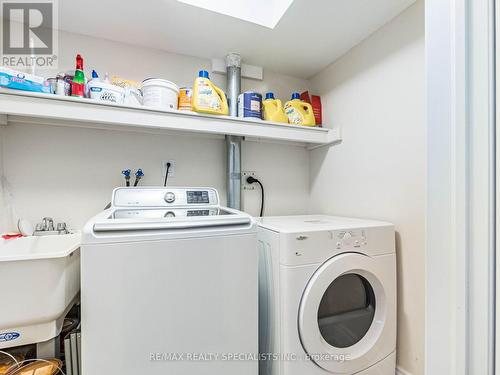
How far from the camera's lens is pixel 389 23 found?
61.5 inches

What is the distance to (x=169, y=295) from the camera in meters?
0.99

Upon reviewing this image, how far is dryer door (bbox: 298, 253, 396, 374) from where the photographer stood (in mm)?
1214

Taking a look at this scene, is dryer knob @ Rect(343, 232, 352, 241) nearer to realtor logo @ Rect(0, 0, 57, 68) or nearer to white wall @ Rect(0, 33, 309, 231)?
white wall @ Rect(0, 33, 309, 231)

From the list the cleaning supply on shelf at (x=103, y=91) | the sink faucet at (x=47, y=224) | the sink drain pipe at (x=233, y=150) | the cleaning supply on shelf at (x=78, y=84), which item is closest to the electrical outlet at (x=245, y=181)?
the sink drain pipe at (x=233, y=150)

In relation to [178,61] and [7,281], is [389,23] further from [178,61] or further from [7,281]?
[7,281]

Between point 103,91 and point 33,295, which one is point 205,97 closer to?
point 103,91

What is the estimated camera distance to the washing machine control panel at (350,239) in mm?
1276

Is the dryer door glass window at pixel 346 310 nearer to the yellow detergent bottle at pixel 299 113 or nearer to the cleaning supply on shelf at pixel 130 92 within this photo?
the yellow detergent bottle at pixel 299 113

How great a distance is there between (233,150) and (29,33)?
58.1 inches

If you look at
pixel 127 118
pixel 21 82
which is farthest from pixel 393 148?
pixel 21 82

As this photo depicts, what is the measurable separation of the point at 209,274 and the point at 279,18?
1542 millimetres

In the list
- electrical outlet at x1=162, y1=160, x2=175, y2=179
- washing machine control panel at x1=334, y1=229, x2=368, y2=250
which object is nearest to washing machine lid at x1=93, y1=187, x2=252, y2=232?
electrical outlet at x1=162, y1=160, x2=175, y2=179

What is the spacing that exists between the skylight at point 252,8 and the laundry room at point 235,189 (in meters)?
0.01

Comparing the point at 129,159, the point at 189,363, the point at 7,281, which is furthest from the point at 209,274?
the point at 129,159
